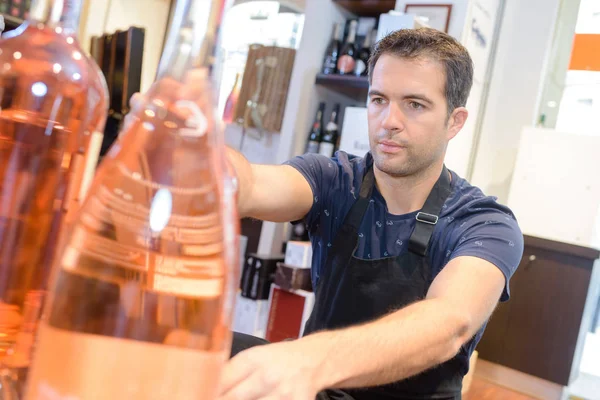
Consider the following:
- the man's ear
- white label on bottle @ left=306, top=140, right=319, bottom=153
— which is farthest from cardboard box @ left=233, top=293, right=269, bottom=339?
the man's ear

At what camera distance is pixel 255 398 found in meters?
0.28

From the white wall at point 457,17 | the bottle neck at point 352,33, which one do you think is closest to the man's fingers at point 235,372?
the white wall at point 457,17

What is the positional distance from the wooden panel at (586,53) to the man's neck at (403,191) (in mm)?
2473

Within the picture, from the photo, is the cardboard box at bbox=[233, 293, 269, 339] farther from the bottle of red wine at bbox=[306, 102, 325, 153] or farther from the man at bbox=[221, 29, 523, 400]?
the man at bbox=[221, 29, 523, 400]

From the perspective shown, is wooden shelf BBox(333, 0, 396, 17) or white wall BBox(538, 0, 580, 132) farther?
white wall BBox(538, 0, 580, 132)

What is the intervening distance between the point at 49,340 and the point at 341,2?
2710 millimetres

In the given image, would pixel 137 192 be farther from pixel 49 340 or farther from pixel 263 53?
pixel 263 53

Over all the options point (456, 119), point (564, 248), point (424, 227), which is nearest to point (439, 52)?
point (456, 119)

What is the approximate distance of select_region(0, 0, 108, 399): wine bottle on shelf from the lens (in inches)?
10.3

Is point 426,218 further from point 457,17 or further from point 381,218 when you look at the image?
point 457,17

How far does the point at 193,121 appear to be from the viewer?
208mm

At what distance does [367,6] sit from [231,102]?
3.18ft

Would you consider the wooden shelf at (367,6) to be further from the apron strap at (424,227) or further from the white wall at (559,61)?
the apron strap at (424,227)

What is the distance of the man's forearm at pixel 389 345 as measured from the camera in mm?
374
